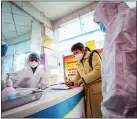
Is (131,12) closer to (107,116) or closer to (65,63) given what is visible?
(107,116)

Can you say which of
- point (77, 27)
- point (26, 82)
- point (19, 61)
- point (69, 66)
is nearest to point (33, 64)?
point (26, 82)

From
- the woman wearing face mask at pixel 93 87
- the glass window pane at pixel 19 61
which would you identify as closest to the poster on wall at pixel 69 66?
the glass window pane at pixel 19 61

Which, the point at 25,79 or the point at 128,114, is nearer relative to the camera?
the point at 128,114

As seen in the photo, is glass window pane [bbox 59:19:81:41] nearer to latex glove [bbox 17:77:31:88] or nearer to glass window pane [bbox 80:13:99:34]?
glass window pane [bbox 80:13:99:34]

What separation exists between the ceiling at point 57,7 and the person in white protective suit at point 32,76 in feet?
6.81

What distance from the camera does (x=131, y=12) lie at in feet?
2.10

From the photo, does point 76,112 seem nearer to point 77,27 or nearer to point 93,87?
point 93,87

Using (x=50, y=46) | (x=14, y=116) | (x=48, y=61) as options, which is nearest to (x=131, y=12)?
(x=14, y=116)

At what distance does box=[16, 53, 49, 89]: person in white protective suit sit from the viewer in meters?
2.11

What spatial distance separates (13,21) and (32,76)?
2.24 m

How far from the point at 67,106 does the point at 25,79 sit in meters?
1.29

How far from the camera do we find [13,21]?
3.70m

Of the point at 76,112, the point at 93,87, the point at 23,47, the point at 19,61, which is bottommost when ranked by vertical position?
the point at 76,112

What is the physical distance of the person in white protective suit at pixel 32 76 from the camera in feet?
6.91
